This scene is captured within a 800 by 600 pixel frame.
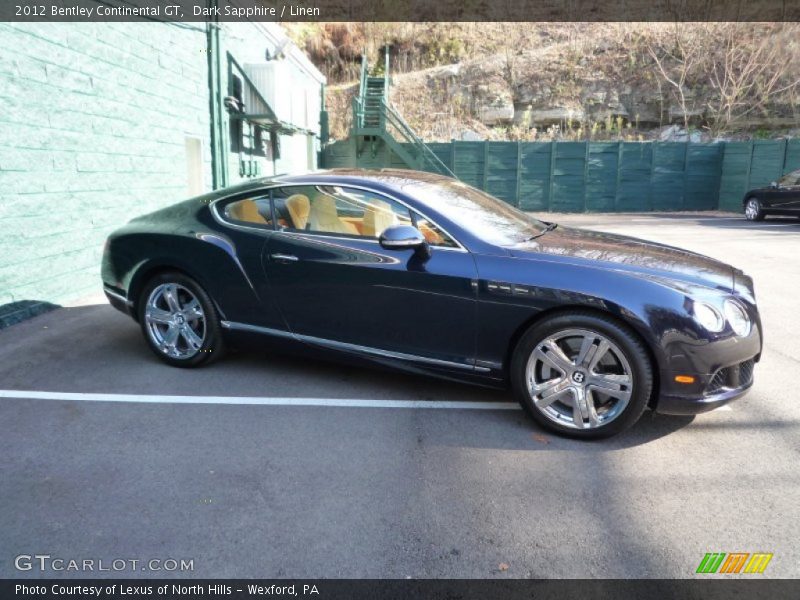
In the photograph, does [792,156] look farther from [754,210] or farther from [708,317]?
[708,317]

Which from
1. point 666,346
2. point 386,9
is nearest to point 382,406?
point 666,346

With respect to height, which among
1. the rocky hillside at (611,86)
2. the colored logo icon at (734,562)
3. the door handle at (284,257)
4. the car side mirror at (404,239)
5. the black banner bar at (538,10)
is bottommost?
the colored logo icon at (734,562)

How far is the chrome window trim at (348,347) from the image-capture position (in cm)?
381

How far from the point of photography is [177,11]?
912cm

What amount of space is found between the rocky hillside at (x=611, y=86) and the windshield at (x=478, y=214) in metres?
22.8

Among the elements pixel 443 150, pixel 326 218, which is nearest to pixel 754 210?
pixel 443 150

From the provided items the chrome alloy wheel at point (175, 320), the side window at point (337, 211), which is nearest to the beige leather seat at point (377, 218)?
the side window at point (337, 211)

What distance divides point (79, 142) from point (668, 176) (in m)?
21.6

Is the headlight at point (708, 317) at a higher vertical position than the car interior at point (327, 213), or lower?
lower

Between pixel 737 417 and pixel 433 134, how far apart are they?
25954 mm

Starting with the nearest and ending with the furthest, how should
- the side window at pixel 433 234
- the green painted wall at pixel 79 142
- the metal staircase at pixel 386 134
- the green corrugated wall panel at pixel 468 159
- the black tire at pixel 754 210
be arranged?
the side window at pixel 433 234
the green painted wall at pixel 79 142
the black tire at pixel 754 210
the metal staircase at pixel 386 134
the green corrugated wall panel at pixel 468 159

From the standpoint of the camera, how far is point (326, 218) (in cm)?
429

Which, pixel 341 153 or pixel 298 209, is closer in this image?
pixel 298 209
